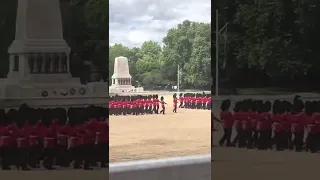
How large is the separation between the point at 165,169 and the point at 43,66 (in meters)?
2.40

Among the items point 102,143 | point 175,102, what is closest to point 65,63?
point 102,143

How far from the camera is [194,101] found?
7441 millimetres

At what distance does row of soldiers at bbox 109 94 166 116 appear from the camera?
22.9 feet

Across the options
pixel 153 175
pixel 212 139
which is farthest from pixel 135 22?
pixel 212 139

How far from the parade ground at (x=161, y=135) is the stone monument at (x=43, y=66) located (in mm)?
1871

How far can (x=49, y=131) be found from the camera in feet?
13.2

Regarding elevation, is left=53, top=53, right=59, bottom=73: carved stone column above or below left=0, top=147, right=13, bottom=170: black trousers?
above

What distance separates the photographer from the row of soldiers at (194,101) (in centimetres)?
725

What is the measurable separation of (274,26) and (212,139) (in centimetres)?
113

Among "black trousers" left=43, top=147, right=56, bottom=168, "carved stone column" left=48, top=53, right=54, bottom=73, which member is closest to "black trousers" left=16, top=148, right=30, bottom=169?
"black trousers" left=43, top=147, right=56, bottom=168

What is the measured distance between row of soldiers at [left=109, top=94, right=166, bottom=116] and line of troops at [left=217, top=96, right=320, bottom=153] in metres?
2.72

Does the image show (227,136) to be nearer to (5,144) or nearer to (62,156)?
(62,156)

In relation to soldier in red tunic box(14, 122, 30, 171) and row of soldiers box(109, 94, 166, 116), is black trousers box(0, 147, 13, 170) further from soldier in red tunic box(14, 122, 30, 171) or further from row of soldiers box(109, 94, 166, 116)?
row of soldiers box(109, 94, 166, 116)

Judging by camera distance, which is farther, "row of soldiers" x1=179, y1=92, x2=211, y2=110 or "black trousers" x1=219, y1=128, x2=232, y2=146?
"row of soldiers" x1=179, y1=92, x2=211, y2=110
